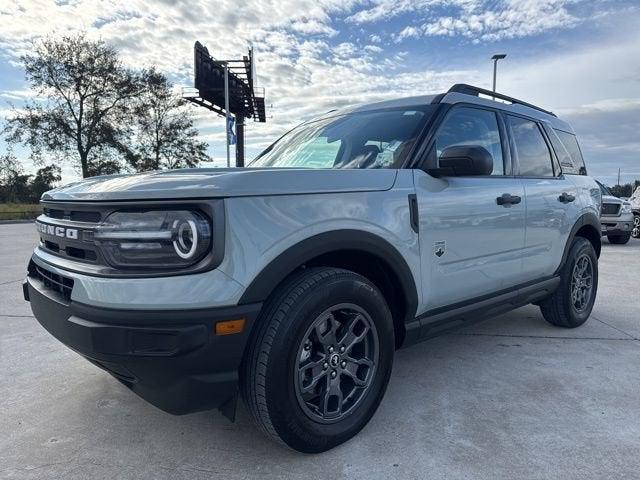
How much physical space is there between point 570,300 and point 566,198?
0.94m

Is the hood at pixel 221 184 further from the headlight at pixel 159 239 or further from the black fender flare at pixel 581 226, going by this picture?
the black fender flare at pixel 581 226

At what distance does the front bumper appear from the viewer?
190cm

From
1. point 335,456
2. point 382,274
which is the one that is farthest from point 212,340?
point 382,274

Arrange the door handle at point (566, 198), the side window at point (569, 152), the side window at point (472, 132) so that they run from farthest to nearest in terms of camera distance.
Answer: the side window at point (569, 152) < the door handle at point (566, 198) < the side window at point (472, 132)

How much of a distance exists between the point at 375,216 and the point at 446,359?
5.56 feet

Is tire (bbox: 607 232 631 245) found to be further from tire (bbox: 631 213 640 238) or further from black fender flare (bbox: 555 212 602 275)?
black fender flare (bbox: 555 212 602 275)

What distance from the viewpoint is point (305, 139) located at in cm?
368

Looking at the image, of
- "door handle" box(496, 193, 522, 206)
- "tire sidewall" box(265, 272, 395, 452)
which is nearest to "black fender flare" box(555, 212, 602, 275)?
"door handle" box(496, 193, 522, 206)

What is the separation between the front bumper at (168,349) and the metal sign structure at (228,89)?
22686 mm

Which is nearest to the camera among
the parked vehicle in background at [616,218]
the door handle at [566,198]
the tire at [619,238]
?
the door handle at [566,198]

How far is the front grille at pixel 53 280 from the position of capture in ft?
7.24

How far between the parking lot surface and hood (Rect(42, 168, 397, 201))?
1254 millimetres

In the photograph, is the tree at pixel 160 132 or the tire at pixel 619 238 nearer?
the tire at pixel 619 238

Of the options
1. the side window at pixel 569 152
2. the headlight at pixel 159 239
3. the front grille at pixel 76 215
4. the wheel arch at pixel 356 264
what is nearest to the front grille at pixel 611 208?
the side window at pixel 569 152
